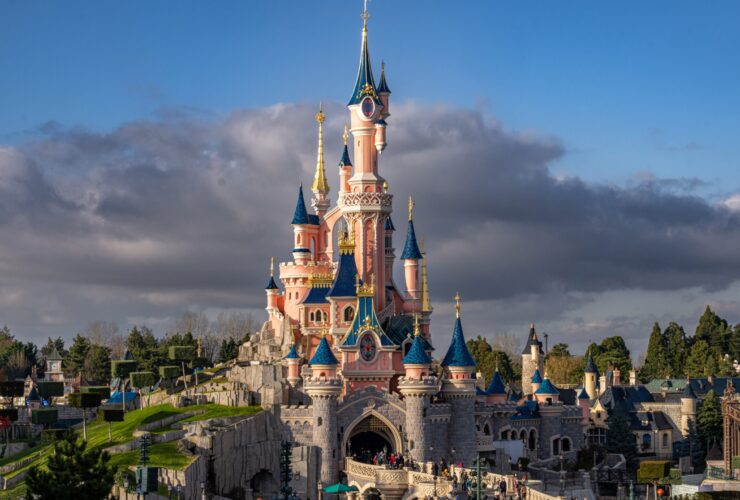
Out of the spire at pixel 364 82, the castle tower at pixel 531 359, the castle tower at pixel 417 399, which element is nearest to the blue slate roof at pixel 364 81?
the spire at pixel 364 82

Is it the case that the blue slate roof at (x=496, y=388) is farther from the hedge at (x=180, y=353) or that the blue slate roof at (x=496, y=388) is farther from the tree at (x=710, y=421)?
the tree at (x=710, y=421)

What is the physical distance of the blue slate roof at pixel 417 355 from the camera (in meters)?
75.9

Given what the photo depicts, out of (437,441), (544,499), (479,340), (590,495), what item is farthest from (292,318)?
(479,340)

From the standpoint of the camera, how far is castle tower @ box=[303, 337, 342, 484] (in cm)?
7418

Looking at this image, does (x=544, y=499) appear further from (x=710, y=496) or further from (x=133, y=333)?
(x=133, y=333)

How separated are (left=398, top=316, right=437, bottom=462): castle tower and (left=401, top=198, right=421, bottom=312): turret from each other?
10028 millimetres

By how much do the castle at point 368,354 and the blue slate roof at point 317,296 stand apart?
3.5 inches

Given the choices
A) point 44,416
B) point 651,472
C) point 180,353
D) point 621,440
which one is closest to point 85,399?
point 44,416

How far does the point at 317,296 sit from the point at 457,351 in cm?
1132

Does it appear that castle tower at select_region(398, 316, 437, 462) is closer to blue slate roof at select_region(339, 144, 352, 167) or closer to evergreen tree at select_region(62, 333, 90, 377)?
blue slate roof at select_region(339, 144, 352, 167)

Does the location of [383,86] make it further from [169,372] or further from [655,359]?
[655,359]

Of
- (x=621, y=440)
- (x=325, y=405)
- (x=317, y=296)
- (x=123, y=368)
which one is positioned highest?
(x=317, y=296)

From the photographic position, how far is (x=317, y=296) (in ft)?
283

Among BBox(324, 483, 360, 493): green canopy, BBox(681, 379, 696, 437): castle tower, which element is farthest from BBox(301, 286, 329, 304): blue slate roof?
BBox(681, 379, 696, 437): castle tower
